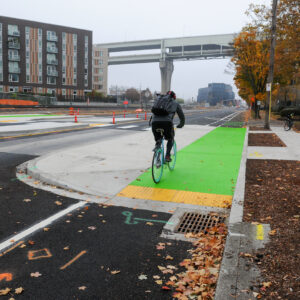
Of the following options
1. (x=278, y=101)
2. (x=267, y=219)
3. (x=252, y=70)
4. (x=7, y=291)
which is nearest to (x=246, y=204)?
(x=267, y=219)

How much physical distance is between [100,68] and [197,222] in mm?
126107

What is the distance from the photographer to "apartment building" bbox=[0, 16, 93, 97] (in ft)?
262

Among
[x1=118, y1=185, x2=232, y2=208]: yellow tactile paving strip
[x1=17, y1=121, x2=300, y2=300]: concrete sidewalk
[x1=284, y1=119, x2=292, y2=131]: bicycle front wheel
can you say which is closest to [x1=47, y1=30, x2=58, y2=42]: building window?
[x1=284, y1=119, x2=292, y2=131]: bicycle front wheel

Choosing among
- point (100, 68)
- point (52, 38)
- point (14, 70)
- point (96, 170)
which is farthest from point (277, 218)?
point (100, 68)

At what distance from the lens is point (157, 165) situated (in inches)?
282

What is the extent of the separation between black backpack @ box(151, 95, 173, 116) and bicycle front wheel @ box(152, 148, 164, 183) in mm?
810

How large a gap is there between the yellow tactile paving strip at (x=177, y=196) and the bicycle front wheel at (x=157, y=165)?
0.35 meters

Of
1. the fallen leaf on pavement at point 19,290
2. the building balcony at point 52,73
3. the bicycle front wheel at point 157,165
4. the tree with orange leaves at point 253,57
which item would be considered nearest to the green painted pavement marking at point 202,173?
the bicycle front wheel at point 157,165

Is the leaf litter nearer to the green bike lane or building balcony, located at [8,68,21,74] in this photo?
the green bike lane

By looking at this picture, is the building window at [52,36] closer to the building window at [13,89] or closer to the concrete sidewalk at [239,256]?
the building window at [13,89]

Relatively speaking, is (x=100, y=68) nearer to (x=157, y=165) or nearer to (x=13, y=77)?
(x=13, y=77)

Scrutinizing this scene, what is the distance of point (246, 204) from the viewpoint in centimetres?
574

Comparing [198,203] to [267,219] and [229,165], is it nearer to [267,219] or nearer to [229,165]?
[267,219]

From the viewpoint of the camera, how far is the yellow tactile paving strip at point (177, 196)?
20.1 feet
